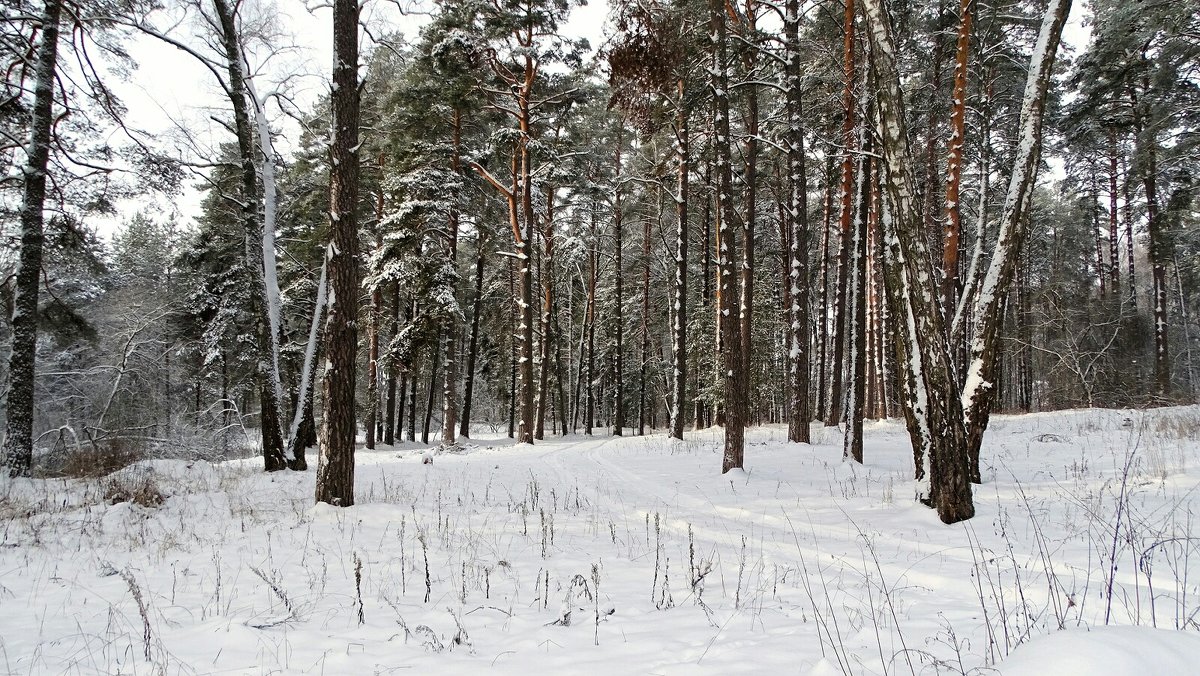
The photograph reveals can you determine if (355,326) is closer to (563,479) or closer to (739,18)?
(563,479)

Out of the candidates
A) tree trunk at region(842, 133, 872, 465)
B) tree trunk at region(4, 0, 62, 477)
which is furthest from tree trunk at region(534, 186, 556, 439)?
tree trunk at region(4, 0, 62, 477)

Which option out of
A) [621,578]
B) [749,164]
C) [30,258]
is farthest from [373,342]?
[621,578]

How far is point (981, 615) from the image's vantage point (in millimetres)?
2955

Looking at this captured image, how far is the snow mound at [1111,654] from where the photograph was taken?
Answer: 1576 mm

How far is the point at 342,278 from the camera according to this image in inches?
283

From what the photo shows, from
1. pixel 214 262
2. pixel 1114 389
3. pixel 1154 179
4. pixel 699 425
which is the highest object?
pixel 1154 179

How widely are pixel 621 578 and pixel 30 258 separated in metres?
12.0

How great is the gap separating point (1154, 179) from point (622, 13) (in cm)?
2017

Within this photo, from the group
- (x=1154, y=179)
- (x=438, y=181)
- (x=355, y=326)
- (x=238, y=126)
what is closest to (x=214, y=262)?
(x=438, y=181)

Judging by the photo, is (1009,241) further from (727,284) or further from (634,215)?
(634,215)

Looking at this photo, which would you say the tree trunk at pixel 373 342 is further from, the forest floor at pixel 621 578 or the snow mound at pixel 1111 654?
the snow mound at pixel 1111 654

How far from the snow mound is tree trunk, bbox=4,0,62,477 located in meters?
13.6

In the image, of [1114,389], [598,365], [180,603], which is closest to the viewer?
[180,603]

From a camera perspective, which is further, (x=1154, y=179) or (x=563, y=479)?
(x=1154, y=179)
